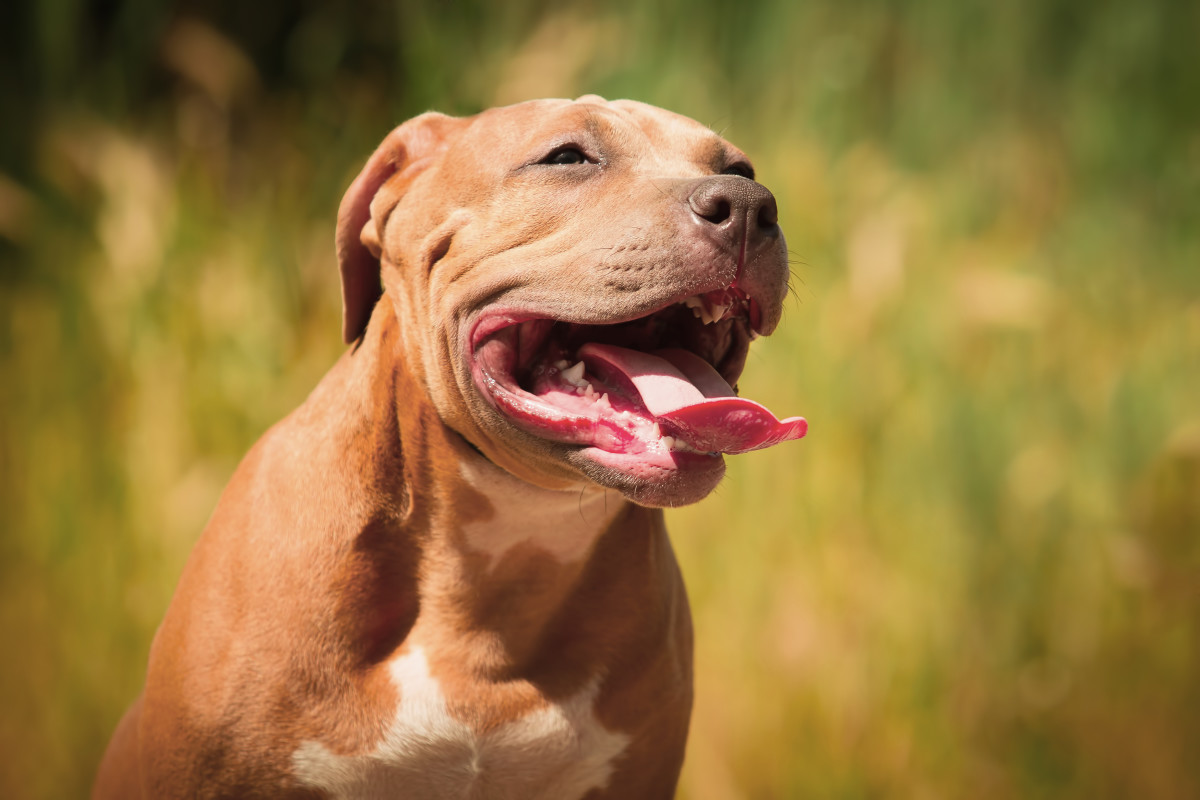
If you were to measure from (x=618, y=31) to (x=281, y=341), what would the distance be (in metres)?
1.55

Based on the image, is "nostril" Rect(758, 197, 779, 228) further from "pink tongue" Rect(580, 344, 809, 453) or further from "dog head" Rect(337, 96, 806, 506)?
"pink tongue" Rect(580, 344, 809, 453)

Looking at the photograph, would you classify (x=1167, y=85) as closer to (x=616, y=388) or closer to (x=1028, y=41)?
(x=1028, y=41)

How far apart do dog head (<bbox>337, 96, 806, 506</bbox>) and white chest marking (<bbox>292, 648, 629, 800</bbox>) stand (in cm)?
41

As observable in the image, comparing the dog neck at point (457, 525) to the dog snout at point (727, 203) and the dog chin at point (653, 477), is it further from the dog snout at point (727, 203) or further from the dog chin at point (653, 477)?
the dog snout at point (727, 203)

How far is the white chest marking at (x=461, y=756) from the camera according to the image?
1.98 meters

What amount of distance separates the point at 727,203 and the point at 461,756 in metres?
1.03

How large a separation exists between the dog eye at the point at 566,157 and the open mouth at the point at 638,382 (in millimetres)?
276

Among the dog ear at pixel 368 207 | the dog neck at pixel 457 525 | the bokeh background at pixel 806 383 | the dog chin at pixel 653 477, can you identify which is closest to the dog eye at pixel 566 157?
the dog ear at pixel 368 207

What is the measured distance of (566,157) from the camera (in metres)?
2.04

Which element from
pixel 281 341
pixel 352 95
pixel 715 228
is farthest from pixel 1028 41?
pixel 715 228

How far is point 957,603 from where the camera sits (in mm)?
3455

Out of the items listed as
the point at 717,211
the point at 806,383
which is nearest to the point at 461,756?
the point at 717,211

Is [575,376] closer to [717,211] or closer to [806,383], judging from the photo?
[717,211]

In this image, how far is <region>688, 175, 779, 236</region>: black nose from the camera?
1832 mm
